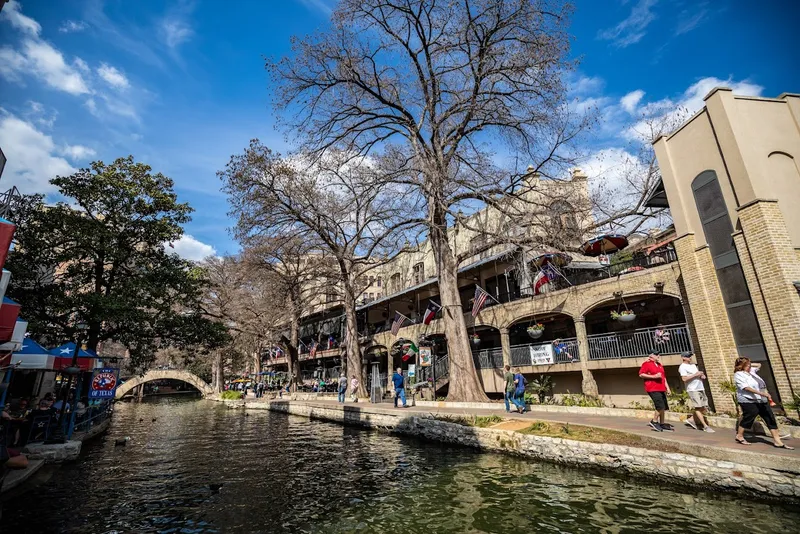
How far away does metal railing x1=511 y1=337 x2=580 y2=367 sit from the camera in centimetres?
1800

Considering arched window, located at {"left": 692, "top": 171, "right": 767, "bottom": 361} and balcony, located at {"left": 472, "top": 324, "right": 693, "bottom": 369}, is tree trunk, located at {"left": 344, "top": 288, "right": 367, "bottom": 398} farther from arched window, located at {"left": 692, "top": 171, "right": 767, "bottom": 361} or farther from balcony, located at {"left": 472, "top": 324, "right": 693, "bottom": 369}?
arched window, located at {"left": 692, "top": 171, "right": 767, "bottom": 361}

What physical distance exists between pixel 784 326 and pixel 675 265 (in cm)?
516

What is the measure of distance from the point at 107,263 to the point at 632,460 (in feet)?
67.5

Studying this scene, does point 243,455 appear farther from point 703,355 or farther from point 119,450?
point 703,355

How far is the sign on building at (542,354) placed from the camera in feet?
61.2

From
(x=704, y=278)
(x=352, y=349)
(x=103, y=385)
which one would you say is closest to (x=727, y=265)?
(x=704, y=278)

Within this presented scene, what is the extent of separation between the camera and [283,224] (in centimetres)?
2336

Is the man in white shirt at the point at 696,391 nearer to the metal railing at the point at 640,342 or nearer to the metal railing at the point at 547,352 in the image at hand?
the metal railing at the point at 640,342

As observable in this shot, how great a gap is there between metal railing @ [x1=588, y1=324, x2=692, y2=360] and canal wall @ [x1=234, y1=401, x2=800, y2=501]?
26.5 feet

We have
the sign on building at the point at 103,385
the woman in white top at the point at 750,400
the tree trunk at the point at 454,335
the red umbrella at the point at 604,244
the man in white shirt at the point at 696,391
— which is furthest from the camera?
the red umbrella at the point at 604,244

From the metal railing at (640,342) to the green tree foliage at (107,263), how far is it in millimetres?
18254

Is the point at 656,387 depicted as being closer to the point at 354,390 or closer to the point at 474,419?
the point at 474,419

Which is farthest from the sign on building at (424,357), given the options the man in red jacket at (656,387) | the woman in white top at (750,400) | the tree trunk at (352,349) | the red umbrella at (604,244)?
the woman in white top at (750,400)

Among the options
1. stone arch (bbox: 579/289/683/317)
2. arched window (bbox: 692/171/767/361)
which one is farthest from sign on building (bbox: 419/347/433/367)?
arched window (bbox: 692/171/767/361)
